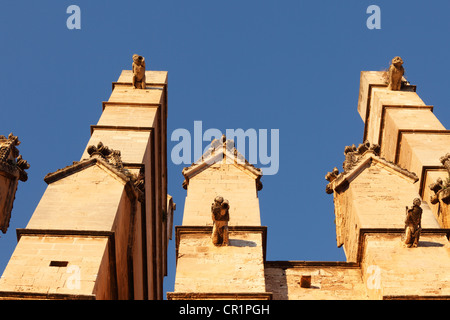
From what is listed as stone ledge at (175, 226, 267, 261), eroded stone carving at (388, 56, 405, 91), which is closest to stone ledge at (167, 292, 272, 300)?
stone ledge at (175, 226, 267, 261)

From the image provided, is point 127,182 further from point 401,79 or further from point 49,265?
point 401,79

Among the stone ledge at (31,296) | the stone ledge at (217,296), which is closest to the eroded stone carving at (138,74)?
the stone ledge at (217,296)

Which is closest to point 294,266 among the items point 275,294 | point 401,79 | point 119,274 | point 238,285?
point 275,294

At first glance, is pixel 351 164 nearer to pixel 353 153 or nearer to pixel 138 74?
pixel 353 153

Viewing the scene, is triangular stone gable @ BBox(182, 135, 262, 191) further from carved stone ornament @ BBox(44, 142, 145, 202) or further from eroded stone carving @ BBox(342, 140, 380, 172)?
eroded stone carving @ BBox(342, 140, 380, 172)

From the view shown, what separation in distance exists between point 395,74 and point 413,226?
7.98m

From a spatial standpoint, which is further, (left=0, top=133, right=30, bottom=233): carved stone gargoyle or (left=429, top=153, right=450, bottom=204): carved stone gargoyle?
(left=429, top=153, right=450, bottom=204): carved stone gargoyle

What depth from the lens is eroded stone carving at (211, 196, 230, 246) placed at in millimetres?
10547

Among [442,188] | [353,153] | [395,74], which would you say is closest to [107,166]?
[353,153]

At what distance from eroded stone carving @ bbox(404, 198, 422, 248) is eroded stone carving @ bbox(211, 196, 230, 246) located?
2.42 m

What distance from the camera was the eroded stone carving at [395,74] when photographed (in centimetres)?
1816

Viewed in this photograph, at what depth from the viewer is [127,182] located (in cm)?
1177

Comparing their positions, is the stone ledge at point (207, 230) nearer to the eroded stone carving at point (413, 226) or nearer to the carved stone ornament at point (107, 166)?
the carved stone ornament at point (107, 166)
